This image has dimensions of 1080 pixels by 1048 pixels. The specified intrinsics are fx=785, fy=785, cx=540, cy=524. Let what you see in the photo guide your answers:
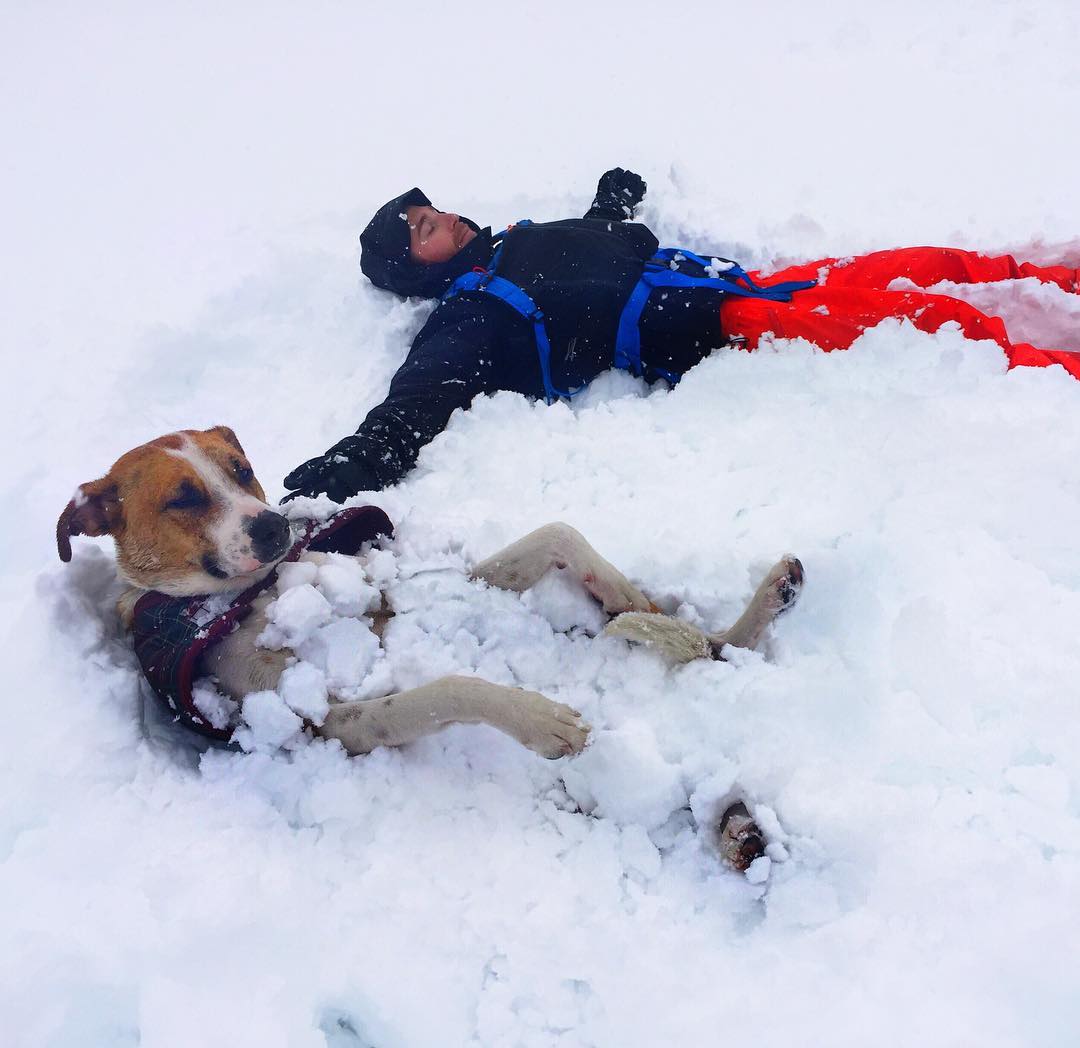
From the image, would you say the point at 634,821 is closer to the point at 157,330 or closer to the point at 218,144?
Result: the point at 157,330

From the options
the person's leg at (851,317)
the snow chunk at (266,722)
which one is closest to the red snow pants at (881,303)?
the person's leg at (851,317)

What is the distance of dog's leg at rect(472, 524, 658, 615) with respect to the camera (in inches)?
101

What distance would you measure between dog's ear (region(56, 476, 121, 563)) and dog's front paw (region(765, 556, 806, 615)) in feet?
6.70

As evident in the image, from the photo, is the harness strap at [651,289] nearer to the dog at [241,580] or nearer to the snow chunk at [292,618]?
the dog at [241,580]

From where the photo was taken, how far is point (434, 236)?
4250 mm

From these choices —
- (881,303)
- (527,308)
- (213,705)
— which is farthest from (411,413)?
(881,303)

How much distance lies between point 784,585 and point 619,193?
10.3ft

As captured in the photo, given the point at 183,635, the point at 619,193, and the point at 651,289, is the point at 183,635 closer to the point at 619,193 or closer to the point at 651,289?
the point at 651,289

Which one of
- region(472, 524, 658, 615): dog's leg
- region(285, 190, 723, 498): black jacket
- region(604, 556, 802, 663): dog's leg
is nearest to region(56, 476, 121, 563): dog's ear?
region(472, 524, 658, 615): dog's leg

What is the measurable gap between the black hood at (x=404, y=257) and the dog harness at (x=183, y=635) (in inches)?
86.0

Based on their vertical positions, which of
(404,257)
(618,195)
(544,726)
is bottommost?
(544,726)

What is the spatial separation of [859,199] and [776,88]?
169 cm

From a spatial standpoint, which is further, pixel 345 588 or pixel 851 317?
pixel 851 317

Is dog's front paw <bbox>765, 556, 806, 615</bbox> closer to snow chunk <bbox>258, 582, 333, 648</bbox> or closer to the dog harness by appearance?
snow chunk <bbox>258, 582, 333, 648</bbox>
